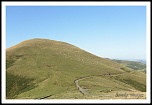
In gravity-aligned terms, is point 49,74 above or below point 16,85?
above

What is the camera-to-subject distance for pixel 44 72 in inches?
3679

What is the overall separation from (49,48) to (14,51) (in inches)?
823

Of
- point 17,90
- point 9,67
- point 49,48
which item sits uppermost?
point 49,48

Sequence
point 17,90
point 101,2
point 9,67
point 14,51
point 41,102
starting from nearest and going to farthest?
1. point 41,102
2. point 101,2
3. point 17,90
4. point 9,67
5. point 14,51

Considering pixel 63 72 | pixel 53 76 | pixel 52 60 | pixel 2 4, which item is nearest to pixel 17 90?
pixel 53 76

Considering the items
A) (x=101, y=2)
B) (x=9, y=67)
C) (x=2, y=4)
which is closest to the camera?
→ (x=101, y=2)

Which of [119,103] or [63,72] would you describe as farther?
[63,72]

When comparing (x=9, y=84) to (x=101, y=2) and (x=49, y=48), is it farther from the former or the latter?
(x=101, y=2)

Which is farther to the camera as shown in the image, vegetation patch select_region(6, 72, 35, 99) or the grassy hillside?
vegetation patch select_region(6, 72, 35, 99)

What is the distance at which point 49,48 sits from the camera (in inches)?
5266

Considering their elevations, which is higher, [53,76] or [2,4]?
[2,4]

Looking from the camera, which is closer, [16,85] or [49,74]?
[16,85]

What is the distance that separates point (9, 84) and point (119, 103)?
3005 inches

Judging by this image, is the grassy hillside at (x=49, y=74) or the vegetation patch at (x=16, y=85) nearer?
the grassy hillside at (x=49, y=74)
